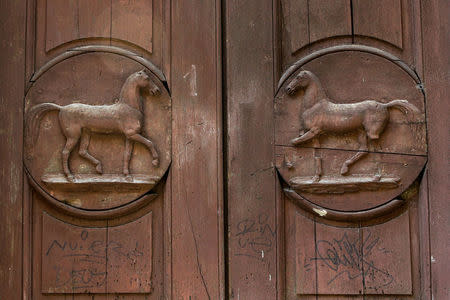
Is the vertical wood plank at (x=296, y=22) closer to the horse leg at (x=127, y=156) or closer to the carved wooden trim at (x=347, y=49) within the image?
the carved wooden trim at (x=347, y=49)

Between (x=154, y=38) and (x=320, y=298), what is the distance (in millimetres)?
1236

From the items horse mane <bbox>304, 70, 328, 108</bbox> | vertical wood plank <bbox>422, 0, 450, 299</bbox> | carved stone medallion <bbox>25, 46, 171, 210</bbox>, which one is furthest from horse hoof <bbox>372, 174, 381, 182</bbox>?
carved stone medallion <bbox>25, 46, 171, 210</bbox>

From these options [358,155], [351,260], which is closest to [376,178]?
[358,155]

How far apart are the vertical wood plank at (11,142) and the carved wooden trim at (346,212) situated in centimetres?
110

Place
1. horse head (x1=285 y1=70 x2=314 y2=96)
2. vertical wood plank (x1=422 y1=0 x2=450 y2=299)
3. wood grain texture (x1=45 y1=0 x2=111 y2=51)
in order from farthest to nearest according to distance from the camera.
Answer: wood grain texture (x1=45 y1=0 x2=111 y2=51) → horse head (x1=285 y1=70 x2=314 y2=96) → vertical wood plank (x1=422 y1=0 x2=450 y2=299)

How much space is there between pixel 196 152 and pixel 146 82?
0.34 meters

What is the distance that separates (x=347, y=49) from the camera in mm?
2562

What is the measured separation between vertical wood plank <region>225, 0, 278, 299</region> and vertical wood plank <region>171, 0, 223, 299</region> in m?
0.06

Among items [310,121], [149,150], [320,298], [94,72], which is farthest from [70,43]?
[320,298]

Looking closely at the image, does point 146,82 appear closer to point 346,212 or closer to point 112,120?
point 112,120

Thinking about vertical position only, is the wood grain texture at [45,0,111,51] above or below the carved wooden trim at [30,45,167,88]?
above

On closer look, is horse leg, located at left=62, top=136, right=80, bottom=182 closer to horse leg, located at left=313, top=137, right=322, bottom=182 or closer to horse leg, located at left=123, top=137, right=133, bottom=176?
horse leg, located at left=123, top=137, right=133, bottom=176

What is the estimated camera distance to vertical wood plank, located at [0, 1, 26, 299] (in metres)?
2.55

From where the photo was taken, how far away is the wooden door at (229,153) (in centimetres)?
250
